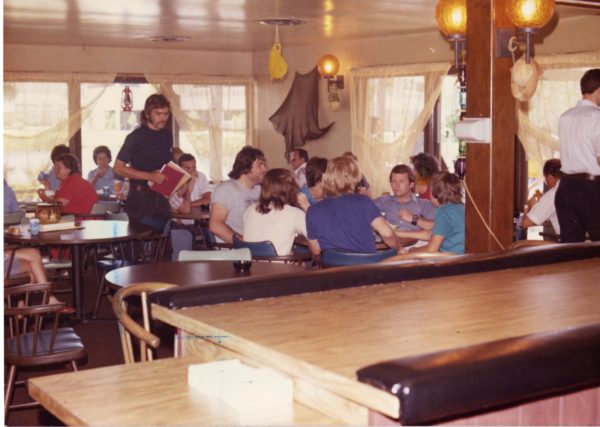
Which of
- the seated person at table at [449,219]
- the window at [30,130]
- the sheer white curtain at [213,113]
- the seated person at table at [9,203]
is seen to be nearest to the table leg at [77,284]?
the seated person at table at [9,203]

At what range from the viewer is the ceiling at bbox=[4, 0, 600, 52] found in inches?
309

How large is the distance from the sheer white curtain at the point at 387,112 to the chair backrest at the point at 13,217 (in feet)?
15.1

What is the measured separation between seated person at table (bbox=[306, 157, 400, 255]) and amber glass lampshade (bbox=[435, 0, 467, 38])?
0.98m

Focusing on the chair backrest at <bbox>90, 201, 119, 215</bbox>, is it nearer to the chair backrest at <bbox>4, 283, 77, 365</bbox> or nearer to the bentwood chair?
the bentwood chair

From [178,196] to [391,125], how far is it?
3539 millimetres

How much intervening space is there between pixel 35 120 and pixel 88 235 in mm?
5892

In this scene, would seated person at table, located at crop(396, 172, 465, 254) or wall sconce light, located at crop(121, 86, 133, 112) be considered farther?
wall sconce light, located at crop(121, 86, 133, 112)

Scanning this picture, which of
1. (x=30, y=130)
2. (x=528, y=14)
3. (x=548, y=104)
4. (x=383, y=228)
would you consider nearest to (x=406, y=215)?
(x=383, y=228)

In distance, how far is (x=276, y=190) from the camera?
19.0ft

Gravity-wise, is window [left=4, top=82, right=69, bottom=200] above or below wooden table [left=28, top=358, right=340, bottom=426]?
above

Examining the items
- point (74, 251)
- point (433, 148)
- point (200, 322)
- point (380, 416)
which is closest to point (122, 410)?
point (200, 322)

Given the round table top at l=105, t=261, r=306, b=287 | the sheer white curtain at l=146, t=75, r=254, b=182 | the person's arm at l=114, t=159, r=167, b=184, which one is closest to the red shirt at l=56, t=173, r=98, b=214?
the person's arm at l=114, t=159, r=167, b=184

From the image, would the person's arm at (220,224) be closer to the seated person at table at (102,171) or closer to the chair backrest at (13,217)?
the chair backrest at (13,217)

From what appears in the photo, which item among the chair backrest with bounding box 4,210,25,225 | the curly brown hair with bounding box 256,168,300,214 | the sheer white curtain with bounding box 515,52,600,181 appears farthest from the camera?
the sheer white curtain with bounding box 515,52,600,181
